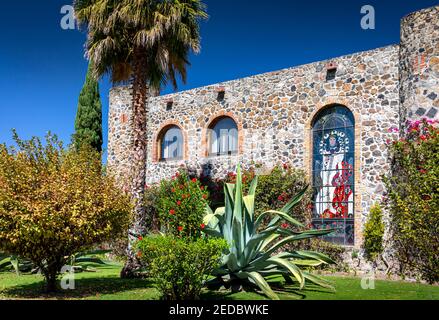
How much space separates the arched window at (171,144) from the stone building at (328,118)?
7 centimetres

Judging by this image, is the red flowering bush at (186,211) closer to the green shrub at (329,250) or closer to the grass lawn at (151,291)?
the grass lawn at (151,291)

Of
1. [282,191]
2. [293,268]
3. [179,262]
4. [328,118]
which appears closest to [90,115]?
[282,191]

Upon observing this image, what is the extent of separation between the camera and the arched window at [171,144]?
19.3m

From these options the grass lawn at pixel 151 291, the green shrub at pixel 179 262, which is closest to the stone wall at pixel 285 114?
the grass lawn at pixel 151 291

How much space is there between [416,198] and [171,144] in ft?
33.4

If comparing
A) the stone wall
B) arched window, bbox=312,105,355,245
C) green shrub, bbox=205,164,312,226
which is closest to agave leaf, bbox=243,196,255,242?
green shrub, bbox=205,164,312,226

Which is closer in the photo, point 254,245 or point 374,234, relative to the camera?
point 254,245

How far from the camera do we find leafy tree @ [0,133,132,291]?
9438 millimetres

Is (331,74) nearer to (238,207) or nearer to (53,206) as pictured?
(238,207)

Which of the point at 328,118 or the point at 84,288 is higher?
the point at 328,118

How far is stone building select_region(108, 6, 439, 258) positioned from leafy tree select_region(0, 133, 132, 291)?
3533 millimetres

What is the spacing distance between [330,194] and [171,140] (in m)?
6.92

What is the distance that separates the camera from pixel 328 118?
603 inches
